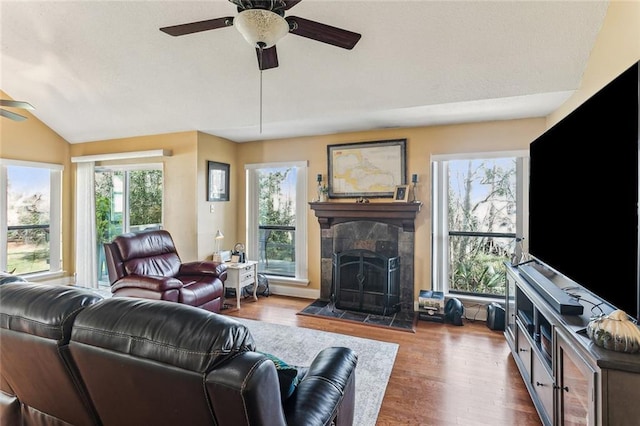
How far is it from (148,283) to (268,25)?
2.69m

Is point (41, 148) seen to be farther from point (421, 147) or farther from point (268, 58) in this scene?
point (421, 147)

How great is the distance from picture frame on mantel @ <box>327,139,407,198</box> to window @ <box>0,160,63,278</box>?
4.57 m

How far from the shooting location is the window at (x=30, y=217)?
455 centimetres

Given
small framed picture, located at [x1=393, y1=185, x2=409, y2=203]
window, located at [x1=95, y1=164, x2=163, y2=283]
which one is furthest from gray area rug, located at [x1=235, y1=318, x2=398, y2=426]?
window, located at [x1=95, y1=164, x2=163, y2=283]

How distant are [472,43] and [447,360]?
8.82ft

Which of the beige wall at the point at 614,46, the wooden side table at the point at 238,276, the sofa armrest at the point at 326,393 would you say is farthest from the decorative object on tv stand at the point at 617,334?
the wooden side table at the point at 238,276

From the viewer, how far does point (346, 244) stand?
4375mm

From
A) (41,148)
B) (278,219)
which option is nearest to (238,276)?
(278,219)

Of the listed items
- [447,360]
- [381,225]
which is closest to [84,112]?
[381,225]

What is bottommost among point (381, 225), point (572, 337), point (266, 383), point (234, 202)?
point (572, 337)

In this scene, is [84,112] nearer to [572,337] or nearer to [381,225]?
[381,225]

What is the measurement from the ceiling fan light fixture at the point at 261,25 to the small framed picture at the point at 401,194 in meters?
2.66

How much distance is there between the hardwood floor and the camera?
206cm

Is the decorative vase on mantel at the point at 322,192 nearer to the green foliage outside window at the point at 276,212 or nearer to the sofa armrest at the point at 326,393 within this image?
the green foliage outside window at the point at 276,212
